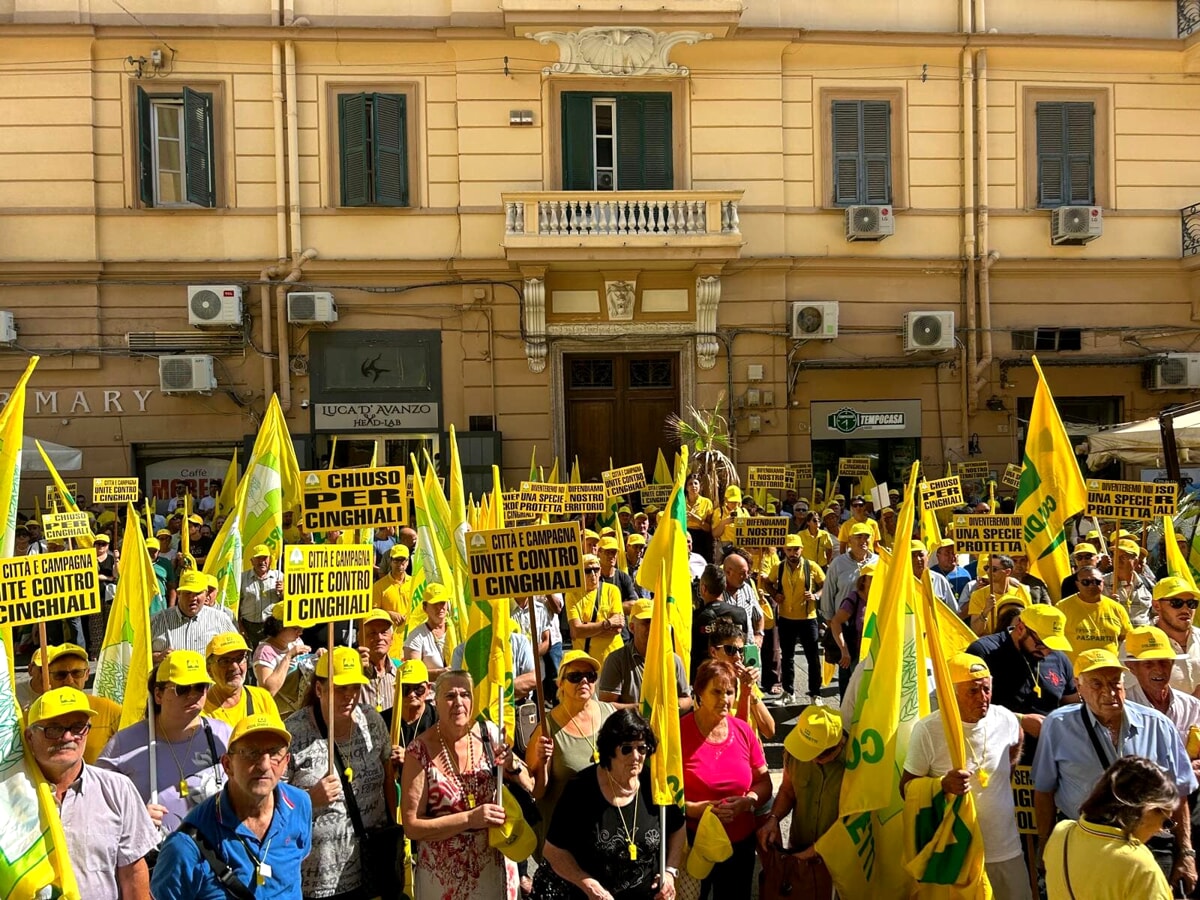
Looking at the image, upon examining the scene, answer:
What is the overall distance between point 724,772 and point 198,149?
48.5 feet

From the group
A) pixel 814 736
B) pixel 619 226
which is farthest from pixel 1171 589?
pixel 619 226

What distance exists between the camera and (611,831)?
156 inches

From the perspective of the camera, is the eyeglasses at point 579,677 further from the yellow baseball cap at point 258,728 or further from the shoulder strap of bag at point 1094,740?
the shoulder strap of bag at point 1094,740

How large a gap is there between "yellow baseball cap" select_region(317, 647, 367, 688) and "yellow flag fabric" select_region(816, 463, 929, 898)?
2.00 metres

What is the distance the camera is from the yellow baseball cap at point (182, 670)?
4.10 metres

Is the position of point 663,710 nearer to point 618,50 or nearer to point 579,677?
point 579,677

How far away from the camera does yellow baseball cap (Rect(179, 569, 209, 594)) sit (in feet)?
21.8

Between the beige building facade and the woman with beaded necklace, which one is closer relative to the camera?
the woman with beaded necklace

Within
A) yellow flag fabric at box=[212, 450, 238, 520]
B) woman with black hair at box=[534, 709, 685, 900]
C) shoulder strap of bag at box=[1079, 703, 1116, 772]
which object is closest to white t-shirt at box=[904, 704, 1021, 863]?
shoulder strap of bag at box=[1079, 703, 1116, 772]

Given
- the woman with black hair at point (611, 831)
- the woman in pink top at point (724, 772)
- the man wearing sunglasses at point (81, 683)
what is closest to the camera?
the woman with black hair at point (611, 831)

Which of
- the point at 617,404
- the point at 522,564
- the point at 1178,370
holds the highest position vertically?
the point at 1178,370

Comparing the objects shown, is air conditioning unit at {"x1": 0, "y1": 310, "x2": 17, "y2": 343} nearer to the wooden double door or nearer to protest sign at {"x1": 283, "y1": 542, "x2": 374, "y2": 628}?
the wooden double door

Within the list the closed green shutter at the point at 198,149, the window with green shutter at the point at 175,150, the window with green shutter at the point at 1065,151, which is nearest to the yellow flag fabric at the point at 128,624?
the closed green shutter at the point at 198,149

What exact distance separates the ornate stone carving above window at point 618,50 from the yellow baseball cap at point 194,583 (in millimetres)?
11856
